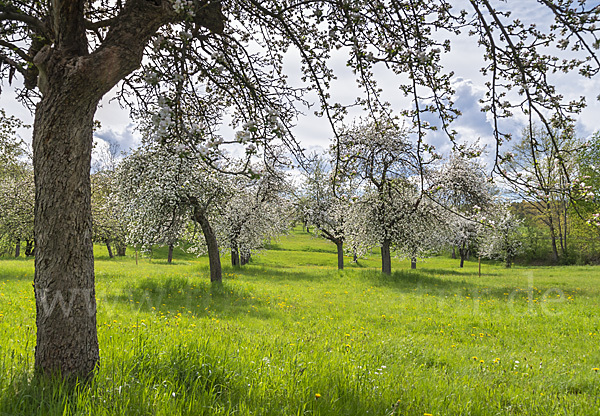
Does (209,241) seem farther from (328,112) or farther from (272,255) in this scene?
(272,255)

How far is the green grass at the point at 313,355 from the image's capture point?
2.96m

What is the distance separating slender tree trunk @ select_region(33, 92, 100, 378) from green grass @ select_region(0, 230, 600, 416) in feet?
0.99

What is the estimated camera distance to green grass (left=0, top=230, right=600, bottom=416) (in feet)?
9.71

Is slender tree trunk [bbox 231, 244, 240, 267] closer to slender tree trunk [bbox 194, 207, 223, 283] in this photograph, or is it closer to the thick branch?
slender tree trunk [bbox 194, 207, 223, 283]

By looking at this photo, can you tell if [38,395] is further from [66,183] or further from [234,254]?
[234,254]

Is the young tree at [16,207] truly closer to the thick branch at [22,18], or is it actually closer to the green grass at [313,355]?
the green grass at [313,355]

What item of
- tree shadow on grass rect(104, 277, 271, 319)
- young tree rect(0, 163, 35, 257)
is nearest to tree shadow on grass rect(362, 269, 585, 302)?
tree shadow on grass rect(104, 277, 271, 319)

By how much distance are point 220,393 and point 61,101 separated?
300cm

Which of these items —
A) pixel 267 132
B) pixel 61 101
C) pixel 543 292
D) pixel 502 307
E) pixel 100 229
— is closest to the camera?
pixel 61 101

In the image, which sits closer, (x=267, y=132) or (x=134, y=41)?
(x=134, y=41)

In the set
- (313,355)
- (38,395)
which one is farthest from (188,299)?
(38,395)

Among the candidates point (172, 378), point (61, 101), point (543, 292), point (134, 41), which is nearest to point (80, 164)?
point (61, 101)

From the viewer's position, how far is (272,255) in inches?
1802

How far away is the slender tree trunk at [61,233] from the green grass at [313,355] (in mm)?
302
